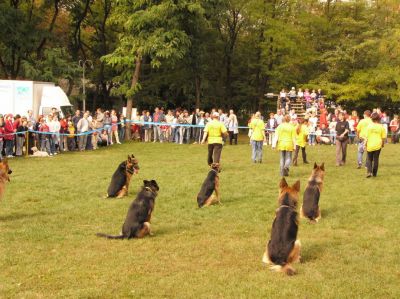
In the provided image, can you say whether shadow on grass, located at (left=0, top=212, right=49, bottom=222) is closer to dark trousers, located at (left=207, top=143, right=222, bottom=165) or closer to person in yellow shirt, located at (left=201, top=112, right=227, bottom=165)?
person in yellow shirt, located at (left=201, top=112, right=227, bottom=165)

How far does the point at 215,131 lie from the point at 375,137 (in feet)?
16.4

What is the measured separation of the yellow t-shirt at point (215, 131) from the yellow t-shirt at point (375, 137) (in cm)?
453

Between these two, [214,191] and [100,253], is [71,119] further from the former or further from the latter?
[100,253]

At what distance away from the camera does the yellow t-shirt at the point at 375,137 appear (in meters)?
15.7

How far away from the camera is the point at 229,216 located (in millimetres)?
11352

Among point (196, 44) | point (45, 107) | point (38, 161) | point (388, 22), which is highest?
point (388, 22)

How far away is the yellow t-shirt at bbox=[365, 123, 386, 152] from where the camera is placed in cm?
1574

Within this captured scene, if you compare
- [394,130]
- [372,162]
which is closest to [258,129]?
[372,162]

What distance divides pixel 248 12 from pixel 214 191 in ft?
107

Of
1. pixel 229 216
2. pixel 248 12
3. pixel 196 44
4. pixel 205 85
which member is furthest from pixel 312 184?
pixel 248 12

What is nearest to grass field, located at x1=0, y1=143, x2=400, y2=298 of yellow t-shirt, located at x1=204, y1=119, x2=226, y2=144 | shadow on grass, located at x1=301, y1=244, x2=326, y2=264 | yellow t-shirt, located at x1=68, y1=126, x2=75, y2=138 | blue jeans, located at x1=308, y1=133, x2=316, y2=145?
shadow on grass, located at x1=301, y1=244, x2=326, y2=264

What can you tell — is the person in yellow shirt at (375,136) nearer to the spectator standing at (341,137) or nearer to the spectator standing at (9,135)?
the spectator standing at (341,137)

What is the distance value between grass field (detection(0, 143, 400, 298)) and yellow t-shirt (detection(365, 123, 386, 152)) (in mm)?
1028

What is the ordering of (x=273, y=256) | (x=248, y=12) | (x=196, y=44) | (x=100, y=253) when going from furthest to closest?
(x=248, y=12) → (x=196, y=44) → (x=100, y=253) → (x=273, y=256)
